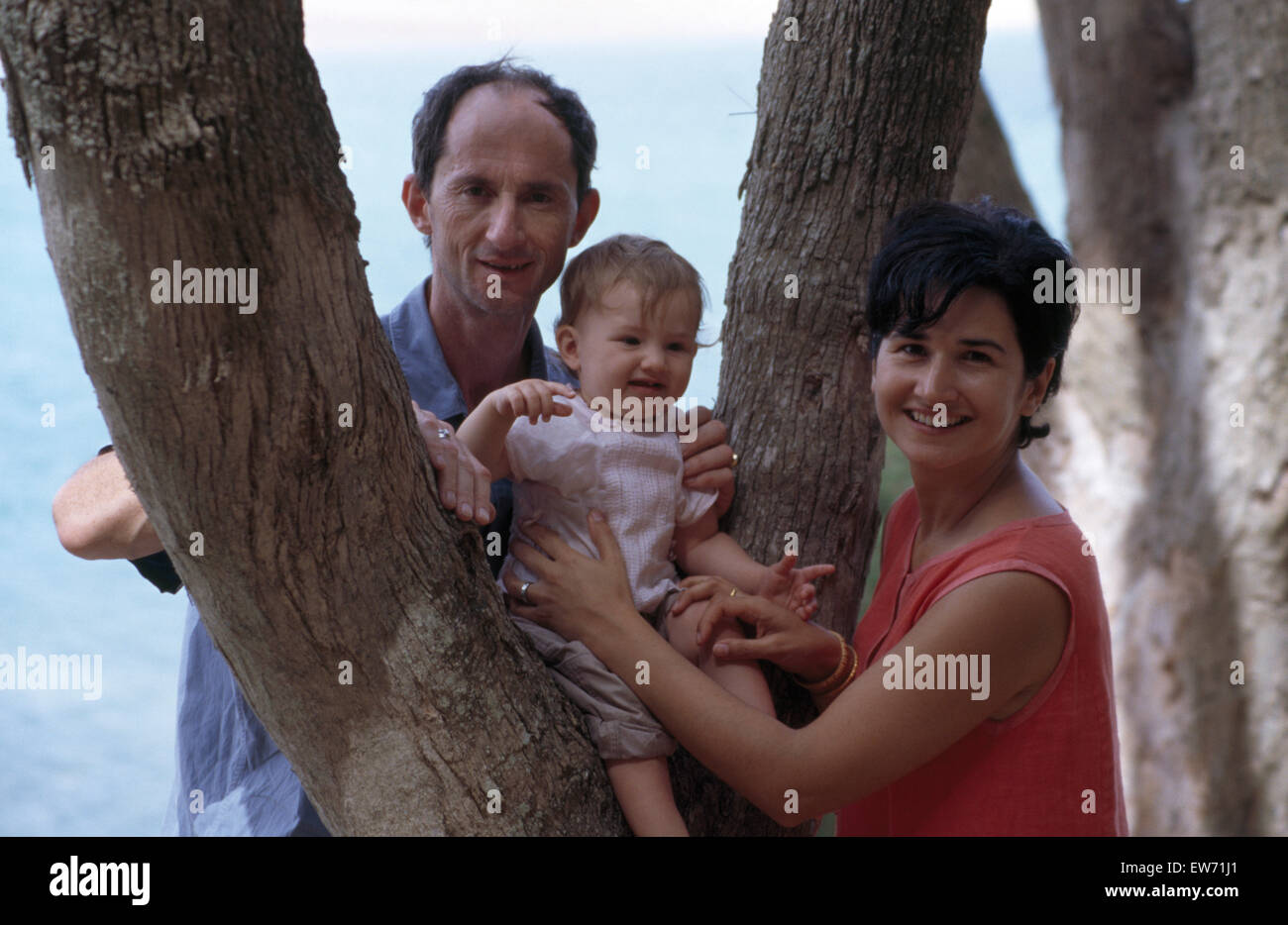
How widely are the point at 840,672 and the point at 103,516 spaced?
4.10 ft

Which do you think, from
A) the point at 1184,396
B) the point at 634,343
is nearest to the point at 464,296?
the point at 634,343

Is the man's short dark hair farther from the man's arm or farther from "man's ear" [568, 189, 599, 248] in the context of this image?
the man's arm

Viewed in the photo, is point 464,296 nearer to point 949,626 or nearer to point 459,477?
point 459,477

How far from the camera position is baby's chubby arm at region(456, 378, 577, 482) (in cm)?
187

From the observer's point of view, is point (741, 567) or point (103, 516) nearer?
point (103, 516)

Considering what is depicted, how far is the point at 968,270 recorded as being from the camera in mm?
1866

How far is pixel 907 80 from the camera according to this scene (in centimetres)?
223

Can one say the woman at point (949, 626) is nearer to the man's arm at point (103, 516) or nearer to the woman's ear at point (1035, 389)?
the woman's ear at point (1035, 389)

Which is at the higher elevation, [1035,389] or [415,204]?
[415,204]

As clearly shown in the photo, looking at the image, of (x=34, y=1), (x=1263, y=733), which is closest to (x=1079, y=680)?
(x=34, y=1)

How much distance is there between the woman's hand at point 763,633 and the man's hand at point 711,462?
0.20 meters

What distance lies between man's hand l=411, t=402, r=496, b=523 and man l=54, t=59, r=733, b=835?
0.42 metres

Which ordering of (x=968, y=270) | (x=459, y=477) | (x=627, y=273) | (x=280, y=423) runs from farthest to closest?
(x=627, y=273), (x=968, y=270), (x=459, y=477), (x=280, y=423)

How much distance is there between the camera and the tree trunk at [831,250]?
222 centimetres
